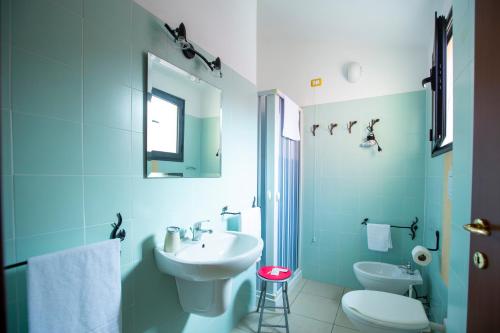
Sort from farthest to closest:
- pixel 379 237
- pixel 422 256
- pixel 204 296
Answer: pixel 379 237
pixel 422 256
pixel 204 296

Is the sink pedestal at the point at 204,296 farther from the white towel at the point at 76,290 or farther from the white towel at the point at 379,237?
the white towel at the point at 379,237

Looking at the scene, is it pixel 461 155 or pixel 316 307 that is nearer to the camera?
pixel 461 155

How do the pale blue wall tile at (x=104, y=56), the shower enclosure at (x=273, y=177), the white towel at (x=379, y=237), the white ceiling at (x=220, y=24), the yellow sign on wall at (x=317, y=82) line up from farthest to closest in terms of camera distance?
the yellow sign on wall at (x=317, y=82), the white towel at (x=379, y=237), the shower enclosure at (x=273, y=177), the white ceiling at (x=220, y=24), the pale blue wall tile at (x=104, y=56)

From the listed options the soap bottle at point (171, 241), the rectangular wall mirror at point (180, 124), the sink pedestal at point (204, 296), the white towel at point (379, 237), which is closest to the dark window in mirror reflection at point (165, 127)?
the rectangular wall mirror at point (180, 124)

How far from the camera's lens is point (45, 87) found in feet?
2.87

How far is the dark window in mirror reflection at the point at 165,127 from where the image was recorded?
1271 millimetres

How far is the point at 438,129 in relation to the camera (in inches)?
61.6

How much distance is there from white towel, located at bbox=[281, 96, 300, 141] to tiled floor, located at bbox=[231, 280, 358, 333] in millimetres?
1714

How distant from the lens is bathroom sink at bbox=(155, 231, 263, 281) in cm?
115

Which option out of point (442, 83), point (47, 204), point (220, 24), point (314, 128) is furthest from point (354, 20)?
point (47, 204)

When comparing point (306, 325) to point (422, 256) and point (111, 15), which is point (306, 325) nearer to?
point (422, 256)

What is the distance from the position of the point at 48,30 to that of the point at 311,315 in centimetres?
267

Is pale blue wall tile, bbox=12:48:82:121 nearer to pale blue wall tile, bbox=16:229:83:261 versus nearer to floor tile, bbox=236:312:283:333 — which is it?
pale blue wall tile, bbox=16:229:83:261

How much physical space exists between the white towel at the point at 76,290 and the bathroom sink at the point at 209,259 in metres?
0.26
